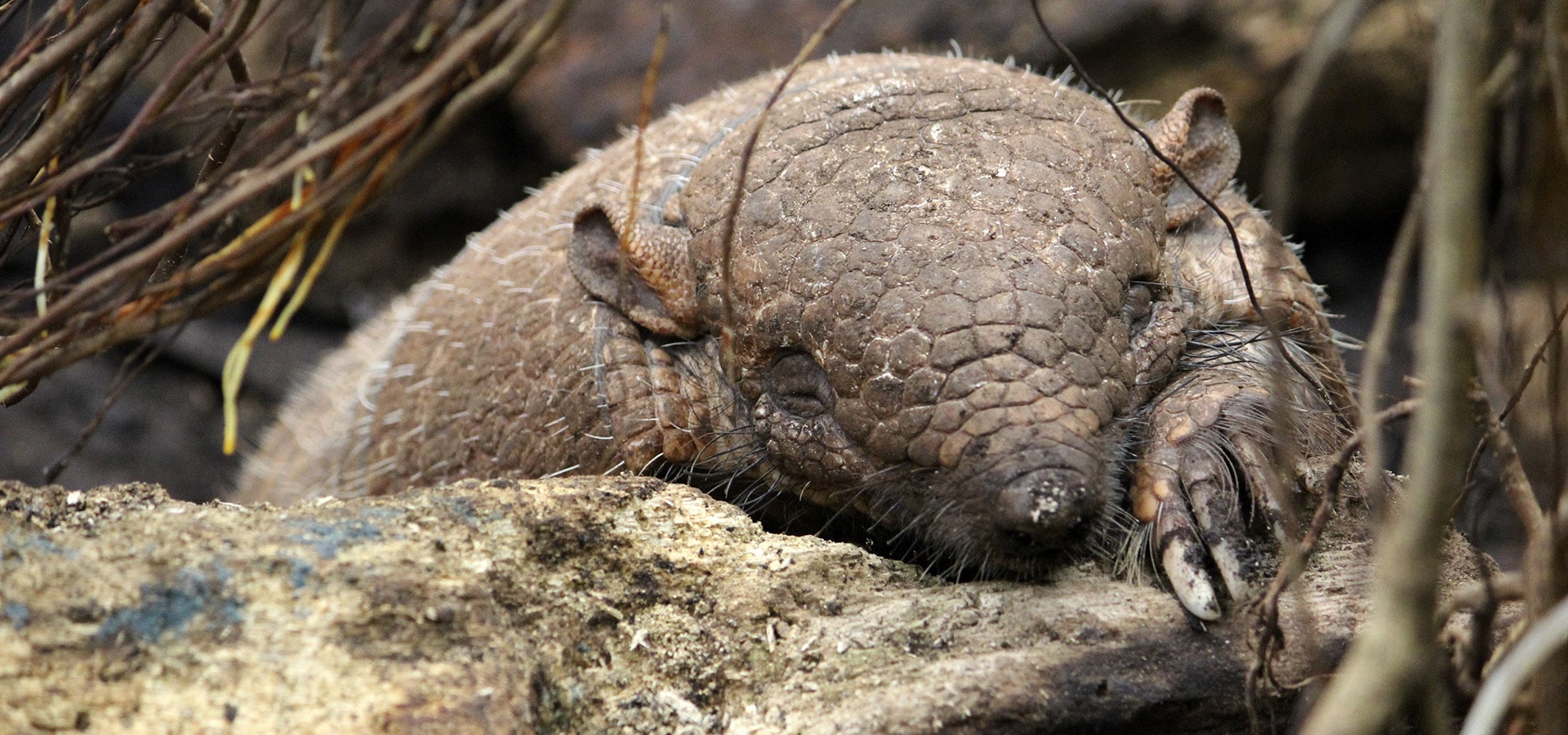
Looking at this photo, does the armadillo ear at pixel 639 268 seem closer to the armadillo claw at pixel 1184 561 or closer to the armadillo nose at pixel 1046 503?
the armadillo nose at pixel 1046 503

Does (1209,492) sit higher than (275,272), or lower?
lower

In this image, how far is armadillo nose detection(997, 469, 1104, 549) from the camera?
265 centimetres

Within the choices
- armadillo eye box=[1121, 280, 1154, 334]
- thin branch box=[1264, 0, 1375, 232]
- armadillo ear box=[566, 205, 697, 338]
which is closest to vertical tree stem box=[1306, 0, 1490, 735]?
thin branch box=[1264, 0, 1375, 232]

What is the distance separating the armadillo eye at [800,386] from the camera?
10.3 ft

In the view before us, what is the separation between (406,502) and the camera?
2676mm

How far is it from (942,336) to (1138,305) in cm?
62

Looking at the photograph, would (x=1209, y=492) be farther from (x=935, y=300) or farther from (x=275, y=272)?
(x=275, y=272)

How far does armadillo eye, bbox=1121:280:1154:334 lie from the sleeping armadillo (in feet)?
0.05

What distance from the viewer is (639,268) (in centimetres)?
348

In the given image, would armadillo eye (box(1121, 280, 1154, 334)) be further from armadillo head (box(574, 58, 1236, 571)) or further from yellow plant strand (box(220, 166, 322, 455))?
yellow plant strand (box(220, 166, 322, 455))

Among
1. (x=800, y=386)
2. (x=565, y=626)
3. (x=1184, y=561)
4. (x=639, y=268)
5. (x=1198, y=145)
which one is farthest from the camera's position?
(x=1198, y=145)

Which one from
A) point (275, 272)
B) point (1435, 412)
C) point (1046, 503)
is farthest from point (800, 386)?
point (1435, 412)

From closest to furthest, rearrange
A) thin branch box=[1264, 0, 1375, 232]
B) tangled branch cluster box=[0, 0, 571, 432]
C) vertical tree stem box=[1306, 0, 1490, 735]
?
vertical tree stem box=[1306, 0, 1490, 735] < thin branch box=[1264, 0, 1375, 232] < tangled branch cluster box=[0, 0, 571, 432]

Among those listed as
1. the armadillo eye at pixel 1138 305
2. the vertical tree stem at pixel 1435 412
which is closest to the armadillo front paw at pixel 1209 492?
the armadillo eye at pixel 1138 305
